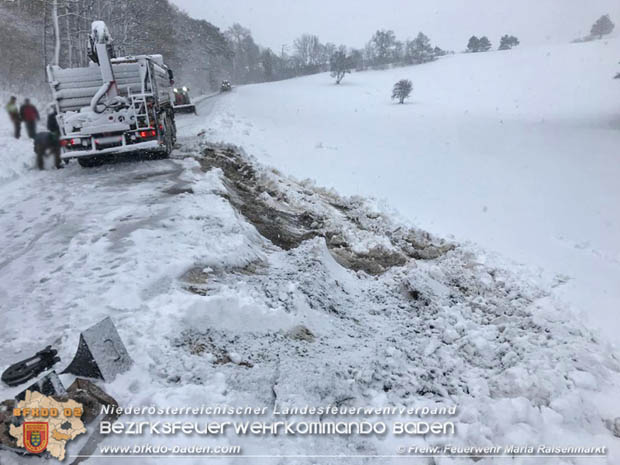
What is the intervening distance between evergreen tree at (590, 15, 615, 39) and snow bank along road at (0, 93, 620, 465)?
271 ft

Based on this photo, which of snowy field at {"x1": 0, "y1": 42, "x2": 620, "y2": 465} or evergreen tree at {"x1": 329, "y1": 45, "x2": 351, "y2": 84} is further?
evergreen tree at {"x1": 329, "y1": 45, "x2": 351, "y2": 84}

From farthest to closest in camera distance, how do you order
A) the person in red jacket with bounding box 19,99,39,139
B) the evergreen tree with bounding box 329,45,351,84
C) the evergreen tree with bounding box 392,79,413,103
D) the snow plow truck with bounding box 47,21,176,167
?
the evergreen tree with bounding box 329,45,351,84
the evergreen tree with bounding box 392,79,413,103
the person in red jacket with bounding box 19,99,39,139
the snow plow truck with bounding box 47,21,176,167

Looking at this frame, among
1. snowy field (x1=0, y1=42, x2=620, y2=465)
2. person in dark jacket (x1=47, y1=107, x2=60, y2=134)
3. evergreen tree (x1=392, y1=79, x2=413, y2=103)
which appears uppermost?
evergreen tree (x1=392, y1=79, x2=413, y2=103)

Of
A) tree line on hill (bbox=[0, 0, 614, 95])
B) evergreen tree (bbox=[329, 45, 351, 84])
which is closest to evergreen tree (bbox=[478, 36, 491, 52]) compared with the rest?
tree line on hill (bbox=[0, 0, 614, 95])

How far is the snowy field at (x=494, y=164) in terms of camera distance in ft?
27.0

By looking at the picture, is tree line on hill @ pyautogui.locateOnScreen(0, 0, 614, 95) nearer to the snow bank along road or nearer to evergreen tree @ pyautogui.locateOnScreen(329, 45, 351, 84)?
evergreen tree @ pyautogui.locateOnScreen(329, 45, 351, 84)

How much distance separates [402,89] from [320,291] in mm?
36482

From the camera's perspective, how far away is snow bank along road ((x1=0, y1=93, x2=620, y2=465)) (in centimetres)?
292

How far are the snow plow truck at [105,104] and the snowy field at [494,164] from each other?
191 inches

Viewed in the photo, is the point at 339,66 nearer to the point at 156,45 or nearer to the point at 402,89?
the point at 402,89

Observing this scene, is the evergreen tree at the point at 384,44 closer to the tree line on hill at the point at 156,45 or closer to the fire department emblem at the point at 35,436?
the tree line on hill at the point at 156,45

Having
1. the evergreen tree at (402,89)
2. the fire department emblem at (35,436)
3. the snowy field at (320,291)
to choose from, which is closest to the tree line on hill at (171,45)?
the snowy field at (320,291)

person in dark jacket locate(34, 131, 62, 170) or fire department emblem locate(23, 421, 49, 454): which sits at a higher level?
person in dark jacket locate(34, 131, 62, 170)

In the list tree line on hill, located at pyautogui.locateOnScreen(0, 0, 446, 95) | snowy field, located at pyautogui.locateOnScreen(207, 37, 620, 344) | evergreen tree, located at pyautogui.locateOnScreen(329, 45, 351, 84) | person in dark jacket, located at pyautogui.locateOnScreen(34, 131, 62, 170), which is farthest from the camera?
evergreen tree, located at pyautogui.locateOnScreen(329, 45, 351, 84)
